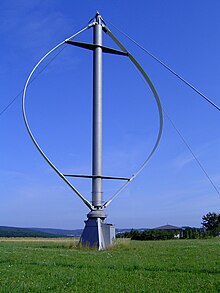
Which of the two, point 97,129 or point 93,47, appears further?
point 93,47

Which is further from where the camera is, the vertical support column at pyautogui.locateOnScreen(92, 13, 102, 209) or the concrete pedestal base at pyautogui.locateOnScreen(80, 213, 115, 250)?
the vertical support column at pyautogui.locateOnScreen(92, 13, 102, 209)

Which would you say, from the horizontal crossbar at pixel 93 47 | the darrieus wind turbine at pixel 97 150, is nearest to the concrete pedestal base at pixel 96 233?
the darrieus wind turbine at pixel 97 150

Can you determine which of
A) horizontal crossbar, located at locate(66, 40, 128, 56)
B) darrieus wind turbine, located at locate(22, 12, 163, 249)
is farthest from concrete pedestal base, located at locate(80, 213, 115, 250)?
horizontal crossbar, located at locate(66, 40, 128, 56)

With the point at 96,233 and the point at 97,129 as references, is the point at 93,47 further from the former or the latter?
the point at 96,233

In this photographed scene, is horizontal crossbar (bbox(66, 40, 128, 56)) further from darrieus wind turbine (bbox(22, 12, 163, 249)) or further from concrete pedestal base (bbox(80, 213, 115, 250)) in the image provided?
concrete pedestal base (bbox(80, 213, 115, 250))

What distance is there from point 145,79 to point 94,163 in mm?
8304

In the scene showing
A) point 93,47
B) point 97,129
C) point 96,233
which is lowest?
point 96,233

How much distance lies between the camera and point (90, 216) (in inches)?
1148

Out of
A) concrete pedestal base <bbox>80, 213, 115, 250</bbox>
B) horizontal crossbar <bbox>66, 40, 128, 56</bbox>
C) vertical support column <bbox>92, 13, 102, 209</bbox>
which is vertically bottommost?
concrete pedestal base <bbox>80, 213, 115, 250</bbox>

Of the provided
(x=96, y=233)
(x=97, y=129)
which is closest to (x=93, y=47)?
(x=97, y=129)

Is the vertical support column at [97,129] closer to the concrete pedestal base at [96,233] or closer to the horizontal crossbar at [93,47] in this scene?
the horizontal crossbar at [93,47]

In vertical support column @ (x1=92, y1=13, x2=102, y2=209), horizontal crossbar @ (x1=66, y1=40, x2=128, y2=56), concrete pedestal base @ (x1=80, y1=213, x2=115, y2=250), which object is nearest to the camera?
concrete pedestal base @ (x1=80, y1=213, x2=115, y2=250)

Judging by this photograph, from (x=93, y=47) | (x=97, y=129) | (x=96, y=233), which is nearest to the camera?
(x=96, y=233)

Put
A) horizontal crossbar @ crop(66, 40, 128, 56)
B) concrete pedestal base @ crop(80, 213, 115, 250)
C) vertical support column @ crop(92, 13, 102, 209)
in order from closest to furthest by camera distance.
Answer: concrete pedestal base @ crop(80, 213, 115, 250) → vertical support column @ crop(92, 13, 102, 209) → horizontal crossbar @ crop(66, 40, 128, 56)
